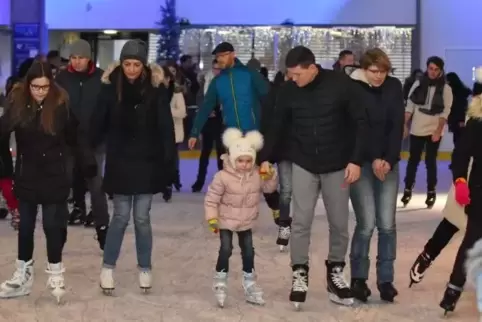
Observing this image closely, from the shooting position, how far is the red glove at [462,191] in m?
5.15

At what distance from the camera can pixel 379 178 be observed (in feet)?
18.7

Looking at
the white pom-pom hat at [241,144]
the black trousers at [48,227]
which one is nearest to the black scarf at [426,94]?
the white pom-pom hat at [241,144]

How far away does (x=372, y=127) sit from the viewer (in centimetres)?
571

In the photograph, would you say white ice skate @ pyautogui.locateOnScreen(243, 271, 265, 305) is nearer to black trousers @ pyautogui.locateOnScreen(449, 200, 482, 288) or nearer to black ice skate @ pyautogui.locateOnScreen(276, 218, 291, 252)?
black trousers @ pyautogui.locateOnScreen(449, 200, 482, 288)

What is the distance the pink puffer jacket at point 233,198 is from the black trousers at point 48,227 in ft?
2.95

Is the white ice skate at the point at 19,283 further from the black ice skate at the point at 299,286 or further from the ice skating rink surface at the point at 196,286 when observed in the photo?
the black ice skate at the point at 299,286

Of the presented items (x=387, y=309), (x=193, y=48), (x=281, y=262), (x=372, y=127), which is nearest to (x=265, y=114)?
(x=281, y=262)

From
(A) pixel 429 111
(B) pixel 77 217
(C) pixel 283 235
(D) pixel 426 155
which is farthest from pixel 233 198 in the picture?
(D) pixel 426 155

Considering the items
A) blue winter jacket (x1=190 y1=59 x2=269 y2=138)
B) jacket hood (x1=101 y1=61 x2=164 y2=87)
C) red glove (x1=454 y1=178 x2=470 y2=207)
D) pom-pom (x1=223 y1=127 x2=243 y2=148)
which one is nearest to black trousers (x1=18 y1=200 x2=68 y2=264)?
jacket hood (x1=101 y1=61 x2=164 y2=87)

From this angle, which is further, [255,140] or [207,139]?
[207,139]

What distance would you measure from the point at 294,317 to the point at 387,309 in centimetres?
59

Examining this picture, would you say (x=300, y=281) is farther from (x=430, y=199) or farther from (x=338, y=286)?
(x=430, y=199)

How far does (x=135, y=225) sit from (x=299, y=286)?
44.1 inches

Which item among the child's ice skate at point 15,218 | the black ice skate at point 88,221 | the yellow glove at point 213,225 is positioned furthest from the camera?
the black ice skate at point 88,221
